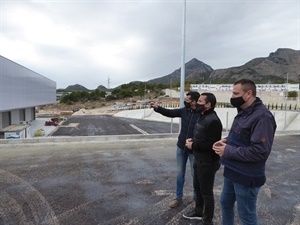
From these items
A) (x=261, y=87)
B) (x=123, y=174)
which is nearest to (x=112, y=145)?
(x=123, y=174)

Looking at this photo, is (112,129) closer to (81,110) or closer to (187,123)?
(187,123)

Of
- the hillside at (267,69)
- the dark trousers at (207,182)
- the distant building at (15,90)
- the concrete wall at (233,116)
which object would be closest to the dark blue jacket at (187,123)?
the dark trousers at (207,182)

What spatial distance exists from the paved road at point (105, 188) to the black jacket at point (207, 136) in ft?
3.15

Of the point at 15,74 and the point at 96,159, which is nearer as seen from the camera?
the point at 96,159

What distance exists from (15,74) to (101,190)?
1349 cm

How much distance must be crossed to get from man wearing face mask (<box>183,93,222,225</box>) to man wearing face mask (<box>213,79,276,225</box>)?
0.47 meters

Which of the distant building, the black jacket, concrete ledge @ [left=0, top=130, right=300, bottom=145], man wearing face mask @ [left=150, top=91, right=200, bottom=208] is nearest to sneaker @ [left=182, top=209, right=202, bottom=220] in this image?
man wearing face mask @ [left=150, top=91, right=200, bottom=208]

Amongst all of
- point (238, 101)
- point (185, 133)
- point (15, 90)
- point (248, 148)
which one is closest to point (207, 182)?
point (185, 133)

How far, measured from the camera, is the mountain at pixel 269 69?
4968 inches

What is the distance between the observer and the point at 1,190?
4.18 m

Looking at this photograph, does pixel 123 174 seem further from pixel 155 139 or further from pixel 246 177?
pixel 155 139

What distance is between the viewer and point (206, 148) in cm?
280

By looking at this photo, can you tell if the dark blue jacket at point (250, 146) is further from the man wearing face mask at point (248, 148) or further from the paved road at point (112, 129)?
the paved road at point (112, 129)

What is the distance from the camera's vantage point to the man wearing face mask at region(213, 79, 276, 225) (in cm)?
204
